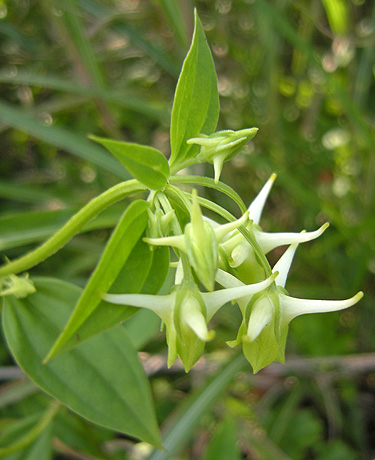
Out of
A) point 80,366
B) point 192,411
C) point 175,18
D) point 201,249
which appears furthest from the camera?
point 175,18

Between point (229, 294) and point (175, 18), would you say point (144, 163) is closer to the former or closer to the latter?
point (229, 294)

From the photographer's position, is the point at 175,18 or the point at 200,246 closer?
the point at 200,246

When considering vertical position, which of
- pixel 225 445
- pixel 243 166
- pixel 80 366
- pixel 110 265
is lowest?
pixel 225 445

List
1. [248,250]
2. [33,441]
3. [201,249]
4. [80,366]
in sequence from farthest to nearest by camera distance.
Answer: [33,441]
[80,366]
[248,250]
[201,249]

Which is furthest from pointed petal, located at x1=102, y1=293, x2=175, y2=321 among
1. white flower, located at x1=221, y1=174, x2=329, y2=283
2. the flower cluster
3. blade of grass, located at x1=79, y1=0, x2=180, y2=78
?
blade of grass, located at x1=79, y1=0, x2=180, y2=78

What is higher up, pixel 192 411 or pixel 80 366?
pixel 80 366

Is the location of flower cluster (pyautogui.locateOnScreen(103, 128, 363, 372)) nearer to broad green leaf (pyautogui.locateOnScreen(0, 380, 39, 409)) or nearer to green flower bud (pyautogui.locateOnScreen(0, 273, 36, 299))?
green flower bud (pyautogui.locateOnScreen(0, 273, 36, 299))

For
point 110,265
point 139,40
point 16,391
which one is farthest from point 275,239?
point 139,40
